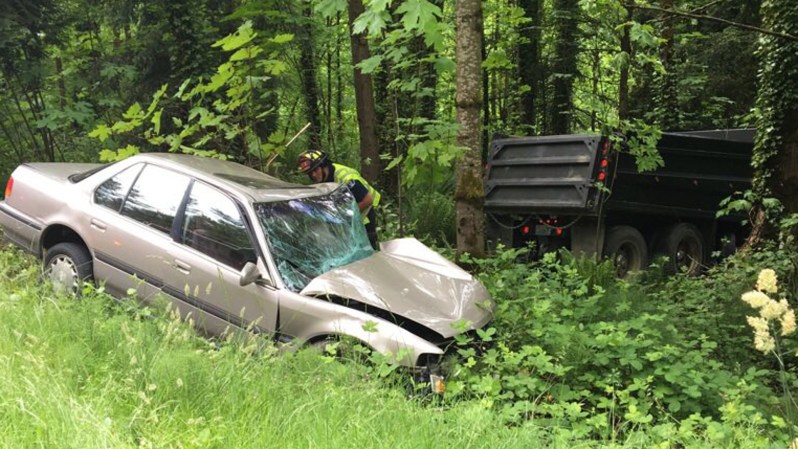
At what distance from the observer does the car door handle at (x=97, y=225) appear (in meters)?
5.23

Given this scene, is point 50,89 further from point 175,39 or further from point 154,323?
point 154,323

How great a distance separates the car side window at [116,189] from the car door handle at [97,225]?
6.4 inches

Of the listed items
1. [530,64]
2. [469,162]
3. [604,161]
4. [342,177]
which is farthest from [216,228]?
[530,64]

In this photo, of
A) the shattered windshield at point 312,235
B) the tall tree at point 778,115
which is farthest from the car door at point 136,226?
the tall tree at point 778,115

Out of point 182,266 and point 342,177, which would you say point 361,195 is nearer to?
point 342,177

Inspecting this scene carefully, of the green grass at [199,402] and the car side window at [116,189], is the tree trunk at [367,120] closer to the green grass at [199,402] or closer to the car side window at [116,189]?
the car side window at [116,189]

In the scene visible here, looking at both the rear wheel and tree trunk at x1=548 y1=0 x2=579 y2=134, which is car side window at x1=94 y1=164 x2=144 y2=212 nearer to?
the rear wheel

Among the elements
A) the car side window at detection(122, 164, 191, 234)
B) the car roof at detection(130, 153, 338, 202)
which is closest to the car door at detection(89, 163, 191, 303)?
the car side window at detection(122, 164, 191, 234)

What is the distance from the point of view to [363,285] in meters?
4.45

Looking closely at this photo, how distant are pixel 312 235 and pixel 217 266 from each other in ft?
2.64

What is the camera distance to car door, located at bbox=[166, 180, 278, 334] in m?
4.45

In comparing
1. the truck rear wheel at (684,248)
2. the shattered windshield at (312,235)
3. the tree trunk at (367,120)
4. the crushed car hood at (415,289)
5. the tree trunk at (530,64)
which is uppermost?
the tree trunk at (530,64)

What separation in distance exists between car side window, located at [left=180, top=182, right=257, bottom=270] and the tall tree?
6928 millimetres

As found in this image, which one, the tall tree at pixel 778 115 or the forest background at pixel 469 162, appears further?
the tall tree at pixel 778 115
